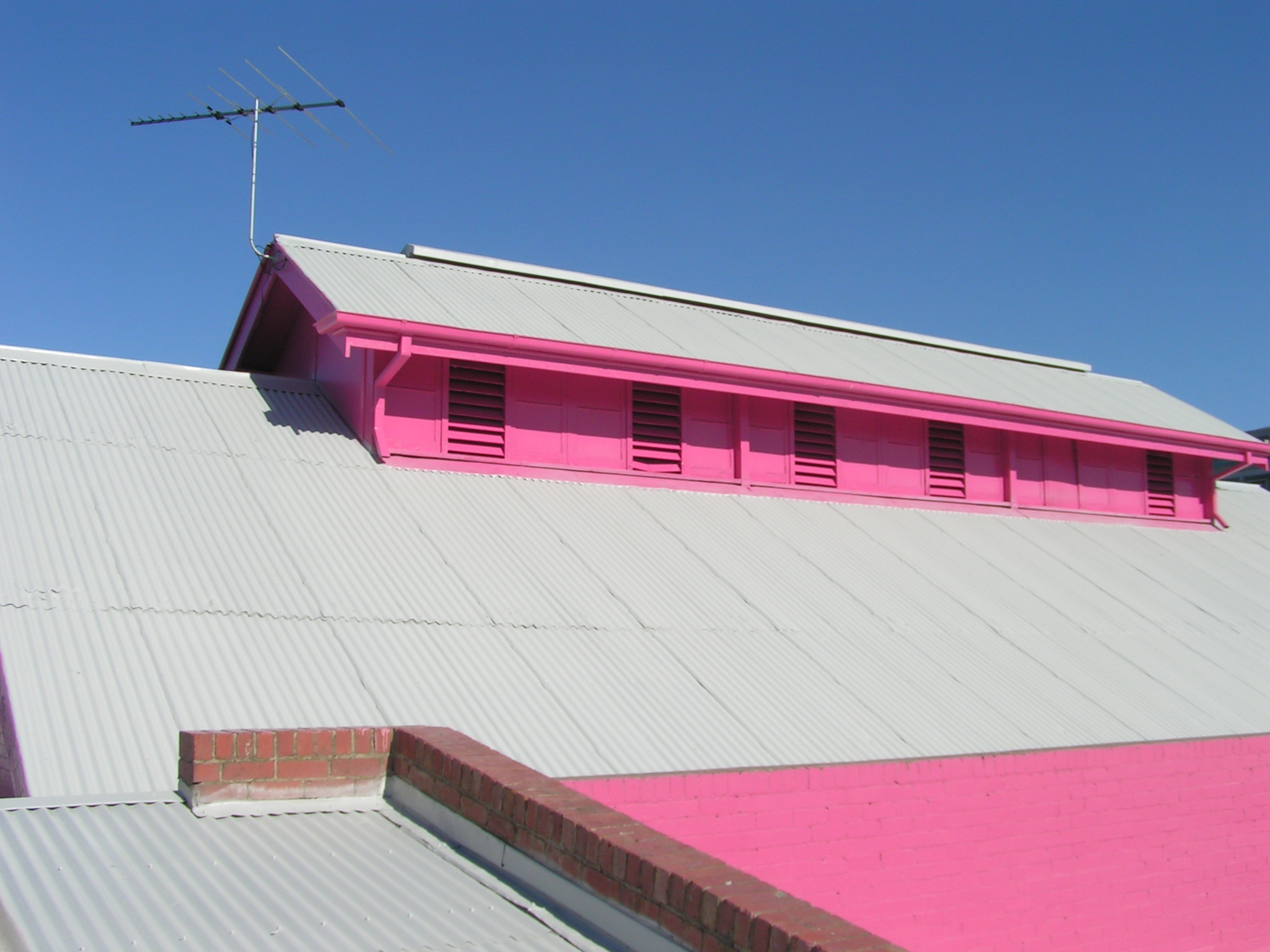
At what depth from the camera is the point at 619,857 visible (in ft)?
15.6

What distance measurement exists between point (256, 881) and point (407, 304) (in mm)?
8860

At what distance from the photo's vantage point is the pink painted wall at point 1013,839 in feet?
29.7

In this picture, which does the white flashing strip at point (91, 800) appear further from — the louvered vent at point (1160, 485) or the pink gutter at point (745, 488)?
the louvered vent at point (1160, 485)

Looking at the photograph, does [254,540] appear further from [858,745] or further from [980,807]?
[980,807]

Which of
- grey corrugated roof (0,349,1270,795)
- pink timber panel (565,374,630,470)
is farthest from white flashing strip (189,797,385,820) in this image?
pink timber panel (565,374,630,470)

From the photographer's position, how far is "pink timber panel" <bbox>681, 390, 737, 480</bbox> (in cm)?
1456

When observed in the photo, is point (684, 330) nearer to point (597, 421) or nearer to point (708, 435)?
point (708, 435)

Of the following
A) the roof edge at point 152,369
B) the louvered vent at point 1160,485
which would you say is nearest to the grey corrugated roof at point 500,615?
the roof edge at point 152,369

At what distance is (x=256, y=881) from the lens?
16.2 ft

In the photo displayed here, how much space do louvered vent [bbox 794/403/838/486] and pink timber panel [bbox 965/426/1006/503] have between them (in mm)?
2503

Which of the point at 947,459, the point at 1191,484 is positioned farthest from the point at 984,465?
the point at 1191,484

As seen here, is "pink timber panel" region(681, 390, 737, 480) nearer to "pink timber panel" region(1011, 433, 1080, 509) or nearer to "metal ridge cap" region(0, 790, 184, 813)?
"pink timber panel" region(1011, 433, 1080, 509)

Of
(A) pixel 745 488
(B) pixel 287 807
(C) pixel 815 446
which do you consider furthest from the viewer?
(C) pixel 815 446

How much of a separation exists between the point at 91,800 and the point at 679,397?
9.79m
